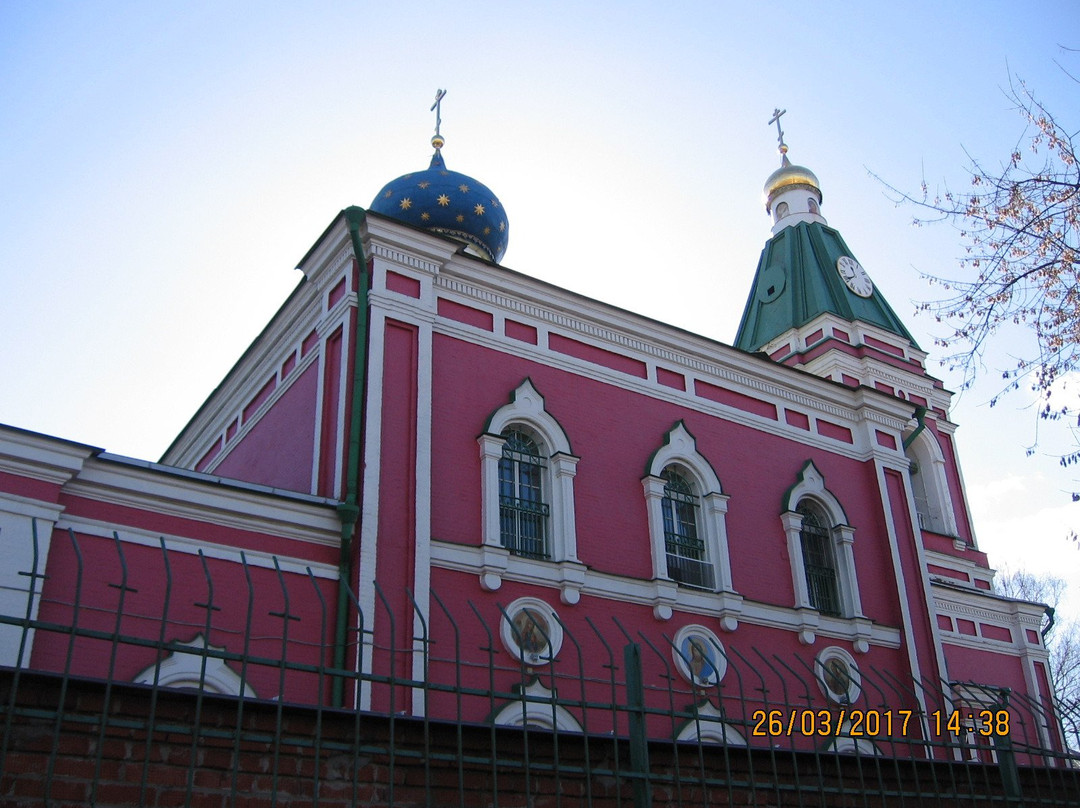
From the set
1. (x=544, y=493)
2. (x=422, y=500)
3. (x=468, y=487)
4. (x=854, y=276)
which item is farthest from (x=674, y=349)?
(x=854, y=276)

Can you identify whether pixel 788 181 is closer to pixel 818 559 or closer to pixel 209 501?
pixel 818 559

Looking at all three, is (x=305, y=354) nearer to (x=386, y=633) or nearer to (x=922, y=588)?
(x=386, y=633)

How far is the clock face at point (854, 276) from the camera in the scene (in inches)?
767

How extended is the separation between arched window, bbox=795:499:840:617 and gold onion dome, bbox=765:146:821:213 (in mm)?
10215

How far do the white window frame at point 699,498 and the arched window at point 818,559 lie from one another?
1303mm

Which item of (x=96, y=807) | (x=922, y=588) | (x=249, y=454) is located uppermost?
(x=249, y=454)

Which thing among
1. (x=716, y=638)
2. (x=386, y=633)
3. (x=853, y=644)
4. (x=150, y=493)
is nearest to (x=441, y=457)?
(x=386, y=633)

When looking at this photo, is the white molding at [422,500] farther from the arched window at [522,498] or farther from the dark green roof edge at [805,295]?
the dark green roof edge at [805,295]

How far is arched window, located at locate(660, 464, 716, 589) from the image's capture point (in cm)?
1141

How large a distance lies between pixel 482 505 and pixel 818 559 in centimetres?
467

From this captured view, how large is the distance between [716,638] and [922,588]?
368cm

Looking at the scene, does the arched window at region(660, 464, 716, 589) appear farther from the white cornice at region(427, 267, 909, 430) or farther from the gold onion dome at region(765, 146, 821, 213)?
the gold onion dome at region(765, 146, 821, 213)

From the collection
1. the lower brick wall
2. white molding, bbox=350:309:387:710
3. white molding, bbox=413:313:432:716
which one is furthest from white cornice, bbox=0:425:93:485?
the lower brick wall

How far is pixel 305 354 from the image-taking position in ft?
37.8
